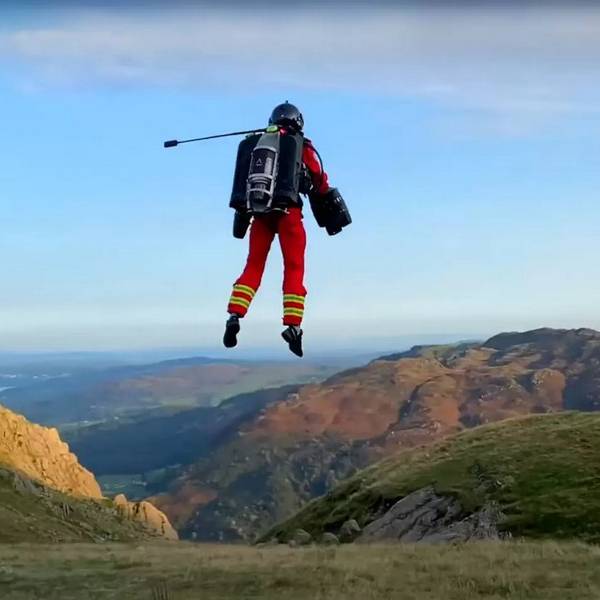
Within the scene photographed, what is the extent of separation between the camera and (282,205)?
871cm

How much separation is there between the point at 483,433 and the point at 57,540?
76.2 feet

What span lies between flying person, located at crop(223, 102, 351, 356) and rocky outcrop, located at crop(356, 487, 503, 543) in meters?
26.2

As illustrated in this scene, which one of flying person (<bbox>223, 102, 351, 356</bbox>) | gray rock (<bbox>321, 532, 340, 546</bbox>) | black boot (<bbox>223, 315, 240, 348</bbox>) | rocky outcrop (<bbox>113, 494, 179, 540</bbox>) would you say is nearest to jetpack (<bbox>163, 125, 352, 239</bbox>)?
flying person (<bbox>223, 102, 351, 356</bbox>)

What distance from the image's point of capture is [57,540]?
41.9 meters

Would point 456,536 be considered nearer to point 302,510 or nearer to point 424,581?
point 302,510

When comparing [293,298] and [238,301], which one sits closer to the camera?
[293,298]

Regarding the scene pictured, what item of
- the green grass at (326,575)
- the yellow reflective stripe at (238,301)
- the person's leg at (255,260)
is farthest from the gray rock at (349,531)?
the yellow reflective stripe at (238,301)

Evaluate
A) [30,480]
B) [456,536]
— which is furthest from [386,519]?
[30,480]

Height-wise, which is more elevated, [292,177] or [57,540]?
[292,177]

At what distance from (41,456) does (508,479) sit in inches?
2030

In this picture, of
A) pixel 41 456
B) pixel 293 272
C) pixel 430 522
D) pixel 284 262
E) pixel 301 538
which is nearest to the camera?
pixel 293 272

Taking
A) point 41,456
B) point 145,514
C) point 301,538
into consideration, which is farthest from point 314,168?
point 41,456

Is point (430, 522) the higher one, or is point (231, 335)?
point (231, 335)

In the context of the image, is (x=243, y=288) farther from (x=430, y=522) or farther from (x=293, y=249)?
(x=430, y=522)
